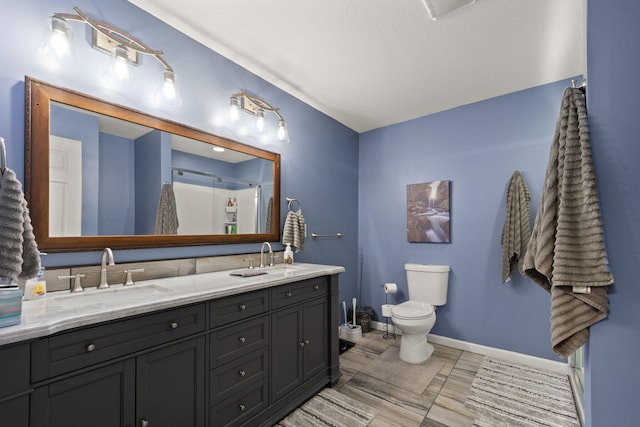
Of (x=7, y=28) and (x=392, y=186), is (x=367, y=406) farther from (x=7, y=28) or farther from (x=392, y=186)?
(x=7, y=28)

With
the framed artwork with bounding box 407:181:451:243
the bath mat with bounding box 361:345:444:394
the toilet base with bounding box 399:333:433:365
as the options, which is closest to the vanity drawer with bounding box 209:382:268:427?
the bath mat with bounding box 361:345:444:394

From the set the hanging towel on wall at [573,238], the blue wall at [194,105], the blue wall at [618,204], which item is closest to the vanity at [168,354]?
the blue wall at [194,105]

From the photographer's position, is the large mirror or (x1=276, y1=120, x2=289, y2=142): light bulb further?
(x1=276, y1=120, x2=289, y2=142): light bulb

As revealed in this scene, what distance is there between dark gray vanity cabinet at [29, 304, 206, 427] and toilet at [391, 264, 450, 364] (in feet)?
5.82

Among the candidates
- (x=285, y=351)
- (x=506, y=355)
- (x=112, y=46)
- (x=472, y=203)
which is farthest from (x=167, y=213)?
(x=506, y=355)

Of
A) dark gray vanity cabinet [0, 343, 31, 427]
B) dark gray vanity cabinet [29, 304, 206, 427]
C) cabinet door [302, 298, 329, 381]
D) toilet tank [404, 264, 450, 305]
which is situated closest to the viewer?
dark gray vanity cabinet [0, 343, 31, 427]

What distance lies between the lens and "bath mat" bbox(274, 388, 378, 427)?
1783 millimetres

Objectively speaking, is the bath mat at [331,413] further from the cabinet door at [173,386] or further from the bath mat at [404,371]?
the cabinet door at [173,386]

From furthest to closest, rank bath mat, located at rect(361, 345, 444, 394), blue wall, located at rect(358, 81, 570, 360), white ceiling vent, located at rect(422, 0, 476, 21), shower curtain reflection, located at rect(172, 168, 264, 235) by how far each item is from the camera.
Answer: blue wall, located at rect(358, 81, 570, 360) → bath mat, located at rect(361, 345, 444, 394) → shower curtain reflection, located at rect(172, 168, 264, 235) → white ceiling vent, located at rect(422, 0, 476, 21)

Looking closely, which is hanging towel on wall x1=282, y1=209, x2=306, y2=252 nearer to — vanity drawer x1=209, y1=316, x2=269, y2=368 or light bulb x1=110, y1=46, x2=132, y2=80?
vanity drawer x1=209, y1=316, x2=269, y2=368

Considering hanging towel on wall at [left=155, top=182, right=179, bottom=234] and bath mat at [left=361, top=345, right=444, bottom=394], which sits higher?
hanging towel on wall at [left=155, top=182, right=179, bottom=234]

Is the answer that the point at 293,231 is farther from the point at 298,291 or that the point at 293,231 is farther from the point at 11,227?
the point at 11,227

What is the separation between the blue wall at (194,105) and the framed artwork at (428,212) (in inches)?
28.5

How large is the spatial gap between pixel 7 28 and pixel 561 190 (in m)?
2.43
